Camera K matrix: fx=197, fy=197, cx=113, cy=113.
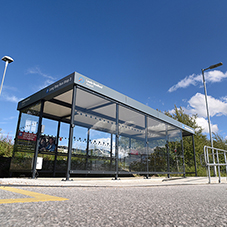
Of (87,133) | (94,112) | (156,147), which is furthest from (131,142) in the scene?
(87,133)

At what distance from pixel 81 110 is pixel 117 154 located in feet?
8.11

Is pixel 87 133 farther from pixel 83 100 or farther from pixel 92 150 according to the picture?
→ pixel 83 100

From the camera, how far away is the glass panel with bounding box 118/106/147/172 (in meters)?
8.92

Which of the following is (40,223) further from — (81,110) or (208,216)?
(81,110)

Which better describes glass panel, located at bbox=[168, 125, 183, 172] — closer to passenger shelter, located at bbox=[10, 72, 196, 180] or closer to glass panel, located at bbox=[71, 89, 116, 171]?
passenger shelter, located at bbox=[10, 72, 196, 180]

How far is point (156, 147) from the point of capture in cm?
1072

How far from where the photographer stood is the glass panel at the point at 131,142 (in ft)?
29.3

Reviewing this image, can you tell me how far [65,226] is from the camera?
1.48 m

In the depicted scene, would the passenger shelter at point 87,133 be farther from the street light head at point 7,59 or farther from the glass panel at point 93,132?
the street light head at point 7,59

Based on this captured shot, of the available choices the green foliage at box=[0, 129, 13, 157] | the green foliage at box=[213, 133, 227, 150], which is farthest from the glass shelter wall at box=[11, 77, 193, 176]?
the green foliage at box=[213, 133, 227, 150]

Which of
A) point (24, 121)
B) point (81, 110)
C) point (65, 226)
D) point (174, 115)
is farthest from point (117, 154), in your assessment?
point (174, 115)

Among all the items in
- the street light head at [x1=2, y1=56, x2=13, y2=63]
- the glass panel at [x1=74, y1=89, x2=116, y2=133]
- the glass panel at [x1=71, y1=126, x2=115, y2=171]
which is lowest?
the glass panel at [x1=71, y1=126, x2=115, y2=171]

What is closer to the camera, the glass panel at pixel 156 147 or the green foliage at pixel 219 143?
the glass panel at pixel 156 147

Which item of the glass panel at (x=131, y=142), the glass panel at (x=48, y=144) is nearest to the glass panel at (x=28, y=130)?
the glass panel at (x=48, y=144)
